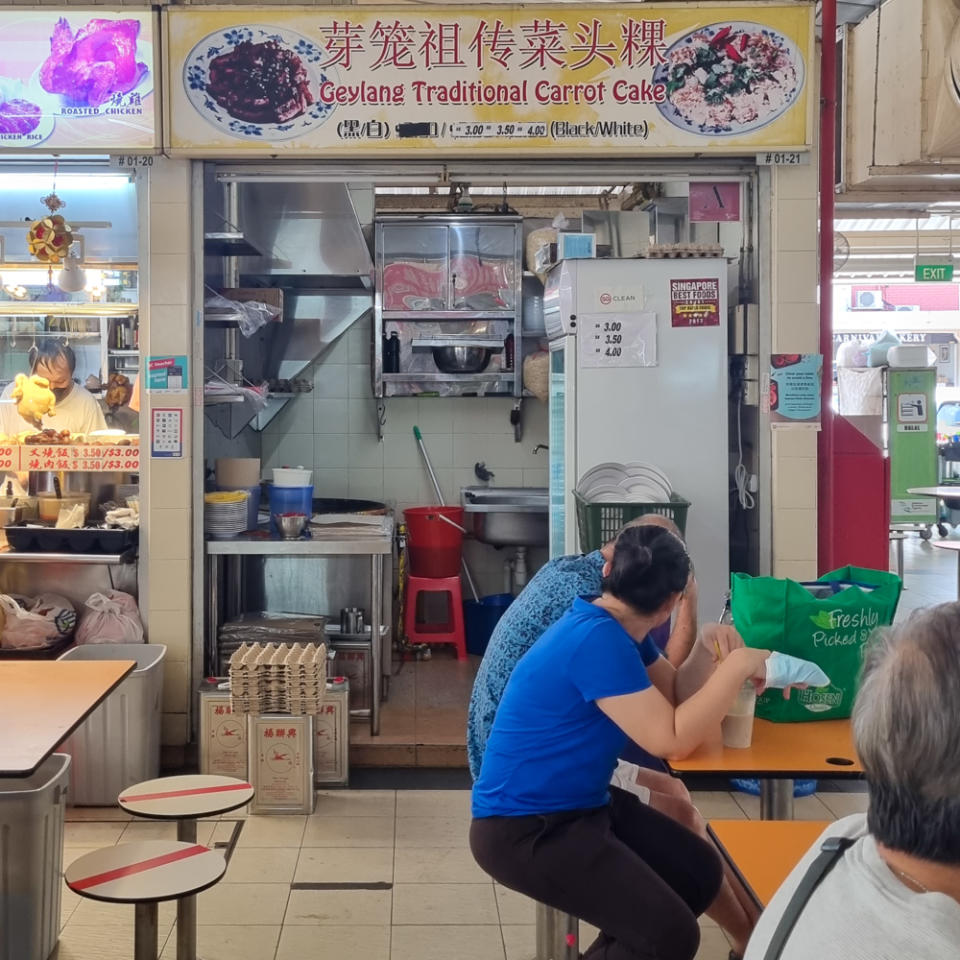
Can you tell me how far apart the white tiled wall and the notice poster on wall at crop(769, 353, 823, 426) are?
2954mm

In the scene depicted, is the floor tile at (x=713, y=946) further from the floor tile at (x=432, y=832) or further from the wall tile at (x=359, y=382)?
the wall tile at (x=359, y=382)

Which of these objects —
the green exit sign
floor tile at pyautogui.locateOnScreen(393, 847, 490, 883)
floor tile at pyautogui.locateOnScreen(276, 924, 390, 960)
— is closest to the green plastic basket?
floor tile at pyautogui.locateOnScreen(393, 847, 490, 883)

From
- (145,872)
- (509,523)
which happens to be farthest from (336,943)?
(509,523)

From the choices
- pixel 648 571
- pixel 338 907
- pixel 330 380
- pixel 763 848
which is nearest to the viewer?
pixel 763 848

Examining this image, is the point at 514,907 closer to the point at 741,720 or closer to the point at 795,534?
the point at 741,720

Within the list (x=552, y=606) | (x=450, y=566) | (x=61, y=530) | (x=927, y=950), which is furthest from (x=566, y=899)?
(x=450, y=566)

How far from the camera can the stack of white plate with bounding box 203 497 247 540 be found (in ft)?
17.9

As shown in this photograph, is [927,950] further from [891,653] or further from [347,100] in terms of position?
Answer: [347,100]

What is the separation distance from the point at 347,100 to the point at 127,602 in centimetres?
258

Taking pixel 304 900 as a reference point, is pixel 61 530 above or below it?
above

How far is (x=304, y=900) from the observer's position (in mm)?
3979

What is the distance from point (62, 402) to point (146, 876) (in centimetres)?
357

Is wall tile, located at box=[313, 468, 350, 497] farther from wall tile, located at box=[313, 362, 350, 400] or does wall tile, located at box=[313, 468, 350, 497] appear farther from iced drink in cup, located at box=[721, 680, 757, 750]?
iced drink in cup, located at box=[721, 680, 757, 750]

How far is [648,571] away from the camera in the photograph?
2750mm
